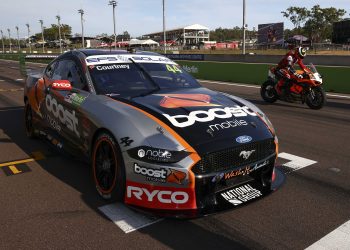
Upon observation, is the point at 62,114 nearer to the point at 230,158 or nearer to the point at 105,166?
the point at 105,166

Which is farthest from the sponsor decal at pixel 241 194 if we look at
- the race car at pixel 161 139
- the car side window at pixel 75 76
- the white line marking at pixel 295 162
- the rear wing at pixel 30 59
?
the rear wing at pixel 30 59

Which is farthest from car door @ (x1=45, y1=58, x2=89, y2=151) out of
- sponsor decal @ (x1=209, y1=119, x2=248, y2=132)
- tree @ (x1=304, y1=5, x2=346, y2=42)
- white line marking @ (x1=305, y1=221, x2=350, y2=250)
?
tree @ (x1=304, y1=5, x2=346, y2=42)

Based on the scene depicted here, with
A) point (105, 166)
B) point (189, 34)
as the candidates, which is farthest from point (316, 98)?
point (189, 34)

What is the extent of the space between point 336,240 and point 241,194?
2.88 feet

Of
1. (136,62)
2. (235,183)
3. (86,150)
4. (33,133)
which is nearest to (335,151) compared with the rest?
(235,183)

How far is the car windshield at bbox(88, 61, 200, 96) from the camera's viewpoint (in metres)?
4.36

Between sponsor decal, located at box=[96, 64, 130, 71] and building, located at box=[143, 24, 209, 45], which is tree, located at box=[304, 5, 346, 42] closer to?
building, located at box=[143, 24, 209, 45]

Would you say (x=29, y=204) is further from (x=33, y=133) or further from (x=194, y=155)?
(x=33, y=133)

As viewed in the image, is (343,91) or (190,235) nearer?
(190,235)

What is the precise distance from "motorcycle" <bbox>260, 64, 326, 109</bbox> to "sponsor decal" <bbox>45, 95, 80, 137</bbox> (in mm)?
7089

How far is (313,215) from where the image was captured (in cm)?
352

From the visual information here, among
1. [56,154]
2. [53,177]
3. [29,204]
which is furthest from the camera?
[56,154]

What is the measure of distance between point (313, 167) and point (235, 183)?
1.98m

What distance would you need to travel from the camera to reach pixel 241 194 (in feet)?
11.3
